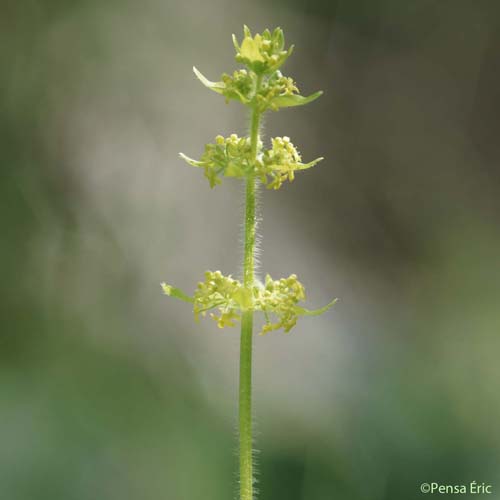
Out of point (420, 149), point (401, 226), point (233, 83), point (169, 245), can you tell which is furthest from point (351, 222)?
point (233, 83)

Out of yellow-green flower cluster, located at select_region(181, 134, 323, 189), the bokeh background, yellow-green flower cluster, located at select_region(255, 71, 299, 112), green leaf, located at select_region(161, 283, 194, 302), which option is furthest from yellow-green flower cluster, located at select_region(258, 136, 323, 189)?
the bokeh background

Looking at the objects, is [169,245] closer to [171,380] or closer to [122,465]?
[171,380]

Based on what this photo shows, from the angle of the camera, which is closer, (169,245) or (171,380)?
(171,380)

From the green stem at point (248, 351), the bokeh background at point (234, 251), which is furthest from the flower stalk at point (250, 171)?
the bokeh background at point (234, 251)

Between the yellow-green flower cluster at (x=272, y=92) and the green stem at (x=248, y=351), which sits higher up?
the yellow-green flower cluster at (x=272, y=92)

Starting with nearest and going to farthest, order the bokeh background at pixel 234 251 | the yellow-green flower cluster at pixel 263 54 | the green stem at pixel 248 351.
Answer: the green stem at pixel 248 351 < the yellow-green flower cluster at pixel 263 54 < the bokeh background at pixel 234 251

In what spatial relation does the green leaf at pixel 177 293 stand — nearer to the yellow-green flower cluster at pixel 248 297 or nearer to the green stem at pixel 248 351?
the yellow-green flower cluster at pixel 248 297
